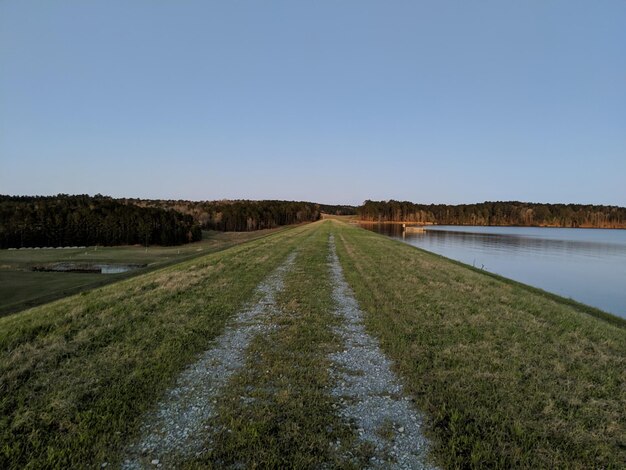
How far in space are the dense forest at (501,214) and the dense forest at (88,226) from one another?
329ft

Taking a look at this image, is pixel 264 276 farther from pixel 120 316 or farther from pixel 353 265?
pixel 120 316

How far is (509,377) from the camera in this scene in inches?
222

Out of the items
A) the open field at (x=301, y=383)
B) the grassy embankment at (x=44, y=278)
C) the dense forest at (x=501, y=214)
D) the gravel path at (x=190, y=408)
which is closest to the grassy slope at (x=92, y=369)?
the open field at (x=301, y=383)

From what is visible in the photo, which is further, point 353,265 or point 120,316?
point 353,265

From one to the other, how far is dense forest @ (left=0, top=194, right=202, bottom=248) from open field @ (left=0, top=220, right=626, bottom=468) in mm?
63838

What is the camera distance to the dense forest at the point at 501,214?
139625 millimetres

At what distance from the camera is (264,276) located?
15094 millimetres

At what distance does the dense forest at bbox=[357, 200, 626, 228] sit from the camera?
140 metres

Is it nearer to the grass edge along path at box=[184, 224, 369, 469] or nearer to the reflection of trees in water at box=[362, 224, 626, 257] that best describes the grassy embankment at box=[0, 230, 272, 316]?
the grass edge along path at box=[184, 224, 369, 469]

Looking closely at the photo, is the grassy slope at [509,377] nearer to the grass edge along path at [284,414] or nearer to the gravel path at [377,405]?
the gravel path at [377,405]

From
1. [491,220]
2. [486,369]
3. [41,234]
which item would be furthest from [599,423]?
[491,220]

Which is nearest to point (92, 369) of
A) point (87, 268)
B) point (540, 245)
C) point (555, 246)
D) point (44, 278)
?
point (44, 278)

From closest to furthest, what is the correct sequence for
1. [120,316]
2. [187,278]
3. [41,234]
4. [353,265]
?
[120,316], [187,278], [353,265], [41,234]

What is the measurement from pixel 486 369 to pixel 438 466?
113 inches
